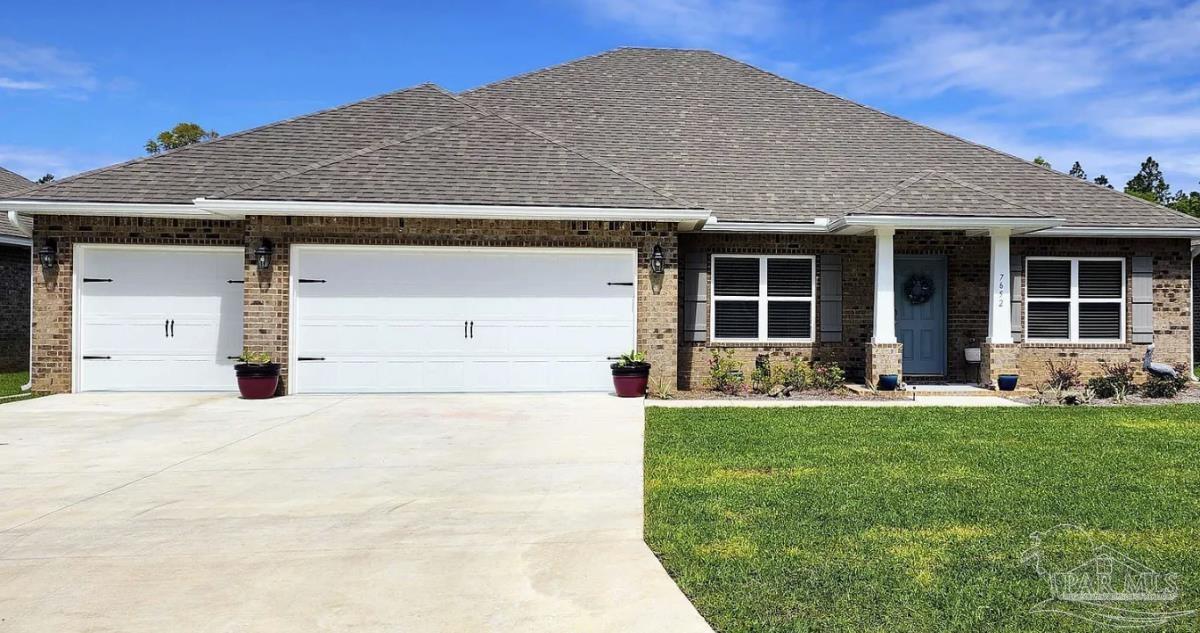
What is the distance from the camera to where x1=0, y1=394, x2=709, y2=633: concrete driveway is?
3652mm

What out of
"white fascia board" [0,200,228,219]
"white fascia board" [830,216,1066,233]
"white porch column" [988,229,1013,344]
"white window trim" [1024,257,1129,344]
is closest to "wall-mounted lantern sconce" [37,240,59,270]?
"white fascia board" [0,200,228,219]

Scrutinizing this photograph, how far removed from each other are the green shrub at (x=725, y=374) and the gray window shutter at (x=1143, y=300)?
22.6 ft

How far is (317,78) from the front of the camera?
22656mm

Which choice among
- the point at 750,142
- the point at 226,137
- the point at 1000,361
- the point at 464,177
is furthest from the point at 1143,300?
the point at 226,137

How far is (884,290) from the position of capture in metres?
12.6

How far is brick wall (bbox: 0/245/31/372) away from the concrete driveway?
8.33m

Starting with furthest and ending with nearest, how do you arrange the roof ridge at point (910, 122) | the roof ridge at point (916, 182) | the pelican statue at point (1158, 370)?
the roof ridge at point (910, 122), the roof ridge at point (916, 182), the pelican statue at point (1158, 370)

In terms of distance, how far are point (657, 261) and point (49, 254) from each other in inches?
363

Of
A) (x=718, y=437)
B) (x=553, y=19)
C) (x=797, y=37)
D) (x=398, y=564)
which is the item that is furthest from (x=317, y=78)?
(x=398, y=564)

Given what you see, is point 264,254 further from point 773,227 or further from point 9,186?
point 9,186

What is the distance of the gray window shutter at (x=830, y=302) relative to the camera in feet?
44.2

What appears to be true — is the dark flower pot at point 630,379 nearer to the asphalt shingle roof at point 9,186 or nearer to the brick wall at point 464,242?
the brick wall at point 464,242

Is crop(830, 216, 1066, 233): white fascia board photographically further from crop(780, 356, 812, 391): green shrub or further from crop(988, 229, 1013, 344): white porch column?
crop(780, 356, 812, 391): green shrub

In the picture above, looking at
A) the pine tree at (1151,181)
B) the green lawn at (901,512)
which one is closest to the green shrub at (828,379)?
the green lawn at (901,512)
